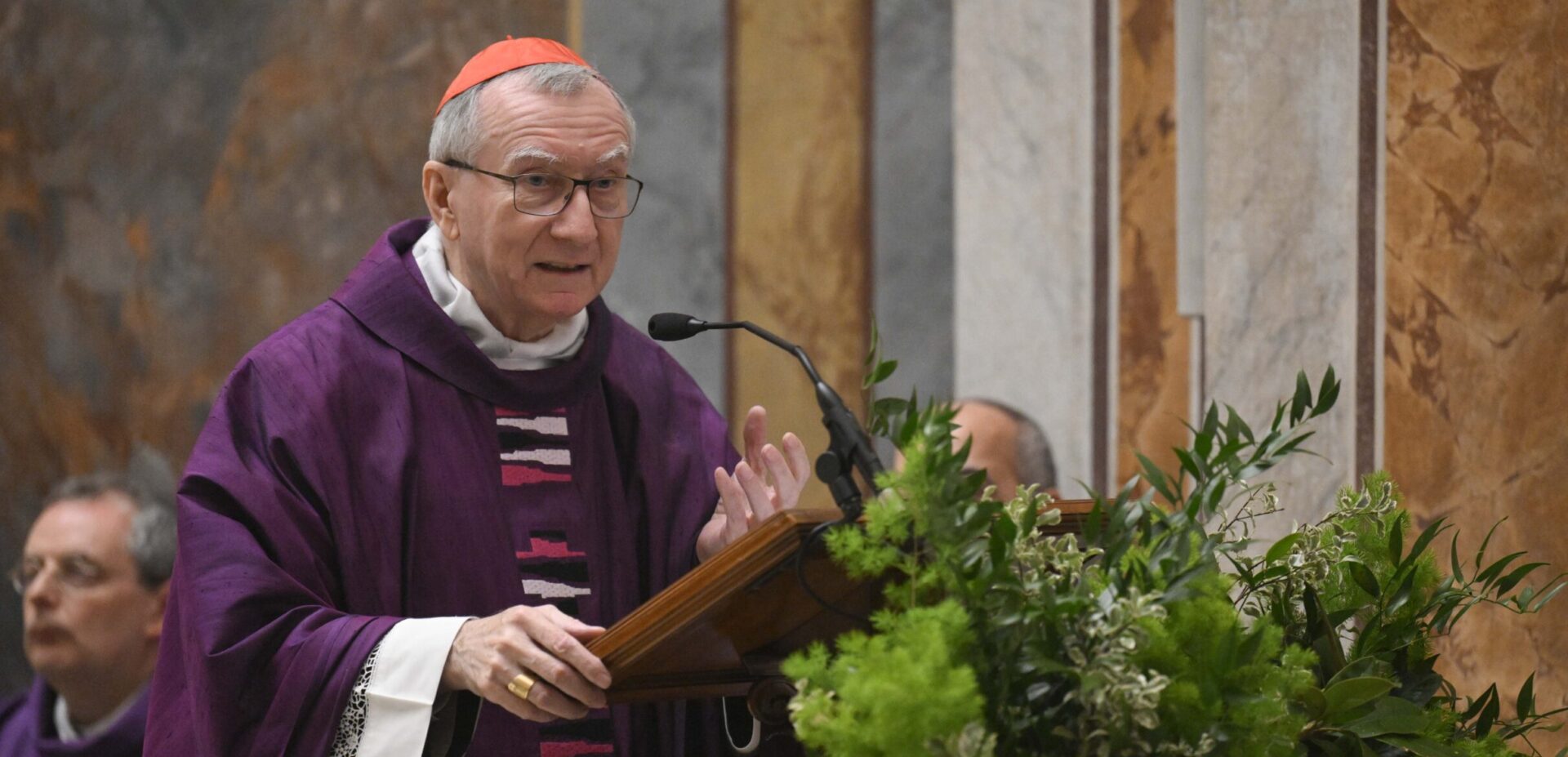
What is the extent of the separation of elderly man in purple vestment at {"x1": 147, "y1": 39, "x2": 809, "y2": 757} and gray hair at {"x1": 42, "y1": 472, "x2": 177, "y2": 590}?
7.16 feet

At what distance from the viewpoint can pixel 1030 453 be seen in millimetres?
5055

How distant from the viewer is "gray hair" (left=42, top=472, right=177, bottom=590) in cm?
497

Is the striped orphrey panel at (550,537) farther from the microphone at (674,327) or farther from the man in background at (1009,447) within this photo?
the man in background at (1009,447)

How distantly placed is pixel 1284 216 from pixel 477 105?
220cm

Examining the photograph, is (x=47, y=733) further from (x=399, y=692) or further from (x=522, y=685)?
(x=522, y=685)

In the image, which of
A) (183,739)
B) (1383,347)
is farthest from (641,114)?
(183,739)

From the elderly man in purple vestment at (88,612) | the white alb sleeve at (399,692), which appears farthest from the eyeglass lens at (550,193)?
the elderly man in purple vestment at (88,612)

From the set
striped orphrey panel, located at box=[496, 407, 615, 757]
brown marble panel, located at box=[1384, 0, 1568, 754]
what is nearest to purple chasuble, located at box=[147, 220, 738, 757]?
striped orphrey panel, located at box=[496, 407, 615, 757]

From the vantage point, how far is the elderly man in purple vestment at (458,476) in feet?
8.34

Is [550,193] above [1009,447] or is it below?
above

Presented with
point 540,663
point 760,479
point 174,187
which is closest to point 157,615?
point 174,187

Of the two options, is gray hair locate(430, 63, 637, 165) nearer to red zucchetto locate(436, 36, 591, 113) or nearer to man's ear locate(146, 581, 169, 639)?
red zucchetto locate(436, 36, 591, 113)

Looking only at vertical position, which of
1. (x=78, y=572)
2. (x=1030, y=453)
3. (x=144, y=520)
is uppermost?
A: (x=1030, y=453)

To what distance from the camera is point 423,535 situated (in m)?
2.87
